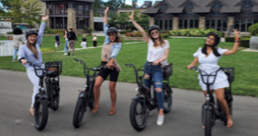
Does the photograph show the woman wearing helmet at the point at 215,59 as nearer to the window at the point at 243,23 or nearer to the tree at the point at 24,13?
the window at the point at 243,23

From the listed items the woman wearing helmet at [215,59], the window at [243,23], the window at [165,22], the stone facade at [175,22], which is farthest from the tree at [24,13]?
the woman wearing helmet at [215,59]

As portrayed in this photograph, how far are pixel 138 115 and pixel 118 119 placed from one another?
2.51ft

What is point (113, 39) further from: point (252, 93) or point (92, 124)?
point (252, 93)

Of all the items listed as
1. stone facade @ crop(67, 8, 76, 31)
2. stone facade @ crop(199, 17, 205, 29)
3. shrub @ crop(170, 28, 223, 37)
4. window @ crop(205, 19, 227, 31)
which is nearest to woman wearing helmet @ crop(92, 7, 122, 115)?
shrub @ crop(170, 28, 223, 37)

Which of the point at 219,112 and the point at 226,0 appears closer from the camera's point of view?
the point at 219,112

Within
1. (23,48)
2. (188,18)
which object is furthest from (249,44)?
(188,18)

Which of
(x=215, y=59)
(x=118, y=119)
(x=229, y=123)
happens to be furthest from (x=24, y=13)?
(x=229, y=123)

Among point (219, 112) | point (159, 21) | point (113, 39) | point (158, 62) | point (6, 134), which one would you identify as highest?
point (159, 21)

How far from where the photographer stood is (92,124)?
5.29 m

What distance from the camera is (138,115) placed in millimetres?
4949

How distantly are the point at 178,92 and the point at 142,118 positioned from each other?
298 cm

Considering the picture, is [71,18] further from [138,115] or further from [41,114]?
[138,115]

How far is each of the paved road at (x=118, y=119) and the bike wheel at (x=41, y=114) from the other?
0.12 m

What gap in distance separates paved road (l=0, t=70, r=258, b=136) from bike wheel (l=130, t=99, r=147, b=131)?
0.13 metres
